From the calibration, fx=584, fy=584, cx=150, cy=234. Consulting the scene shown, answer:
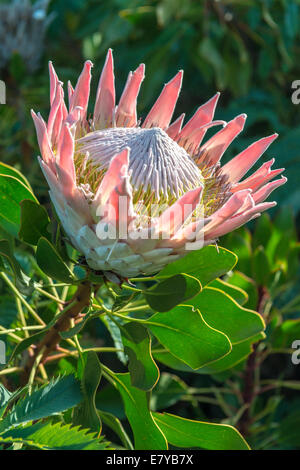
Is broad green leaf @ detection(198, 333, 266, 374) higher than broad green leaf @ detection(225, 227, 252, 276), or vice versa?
broad green leaf @ detection(225, 227, 252, 276)

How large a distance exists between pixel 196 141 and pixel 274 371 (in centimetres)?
185

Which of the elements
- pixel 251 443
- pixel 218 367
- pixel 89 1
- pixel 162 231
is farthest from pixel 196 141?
pixel 89 1

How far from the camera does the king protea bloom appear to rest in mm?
1021

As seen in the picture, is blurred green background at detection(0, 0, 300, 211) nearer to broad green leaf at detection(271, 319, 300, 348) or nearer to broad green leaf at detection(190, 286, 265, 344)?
broad green leaf at detection(271, 319, 300, 348)

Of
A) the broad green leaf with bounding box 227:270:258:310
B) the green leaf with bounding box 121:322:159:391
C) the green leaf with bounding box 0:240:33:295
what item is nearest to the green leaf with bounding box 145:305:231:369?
the green leaf with bounding box 121:322:159:391

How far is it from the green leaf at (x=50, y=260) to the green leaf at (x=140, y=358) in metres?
0.19

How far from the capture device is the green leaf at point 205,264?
4.06 feet

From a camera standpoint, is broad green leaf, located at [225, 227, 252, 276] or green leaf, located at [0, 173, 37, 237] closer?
green leaf, located at [0, 173, 37, 237]

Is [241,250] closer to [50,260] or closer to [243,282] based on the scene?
[243,282]

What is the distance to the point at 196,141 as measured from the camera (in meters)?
1.37

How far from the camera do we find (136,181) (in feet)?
3.73

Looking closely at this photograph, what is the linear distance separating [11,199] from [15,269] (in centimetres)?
18

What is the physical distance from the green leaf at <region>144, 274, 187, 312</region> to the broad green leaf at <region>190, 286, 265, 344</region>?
0.18m
